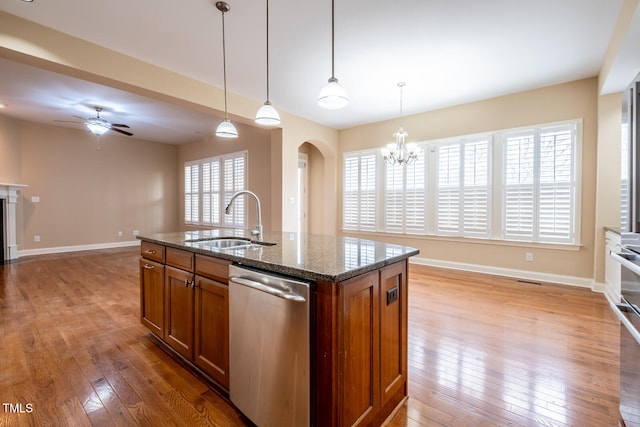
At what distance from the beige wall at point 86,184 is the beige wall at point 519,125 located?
6.69 m

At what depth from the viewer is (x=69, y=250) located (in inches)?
270

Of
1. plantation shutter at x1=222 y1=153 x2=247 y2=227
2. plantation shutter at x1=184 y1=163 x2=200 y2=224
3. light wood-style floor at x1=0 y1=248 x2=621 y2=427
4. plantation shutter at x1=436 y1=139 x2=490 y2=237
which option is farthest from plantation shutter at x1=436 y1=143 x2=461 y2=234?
plantation shutter at x1=184 y1=163 x2=200 y2=224

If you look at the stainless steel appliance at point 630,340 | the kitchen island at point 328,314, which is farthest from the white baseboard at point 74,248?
the stainless steel appliance at point 630,340

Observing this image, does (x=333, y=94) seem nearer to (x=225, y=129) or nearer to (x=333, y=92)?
(x=333, y=92)

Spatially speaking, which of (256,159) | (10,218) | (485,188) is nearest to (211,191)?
(256,159)

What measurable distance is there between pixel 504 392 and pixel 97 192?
8922mm

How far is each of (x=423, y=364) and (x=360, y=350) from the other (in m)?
1.13

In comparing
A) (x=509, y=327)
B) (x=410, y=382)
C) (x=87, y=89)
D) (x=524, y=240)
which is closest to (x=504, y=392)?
(x=410, y=382)

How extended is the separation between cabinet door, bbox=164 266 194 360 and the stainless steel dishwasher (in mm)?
535

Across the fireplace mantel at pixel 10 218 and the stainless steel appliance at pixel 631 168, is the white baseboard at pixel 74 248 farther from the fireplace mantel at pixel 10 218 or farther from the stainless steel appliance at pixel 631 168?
the stainless steel appliance at pixel 631 168

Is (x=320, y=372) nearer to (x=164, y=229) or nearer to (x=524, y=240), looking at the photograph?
(x=524, y=240)

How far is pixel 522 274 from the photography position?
14.4 feet

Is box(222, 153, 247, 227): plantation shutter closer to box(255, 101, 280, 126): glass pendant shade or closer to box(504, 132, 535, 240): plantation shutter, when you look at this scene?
box(255, 101, 280, 126): glass pendant shade

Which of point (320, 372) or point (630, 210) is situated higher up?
point (630, 210)
